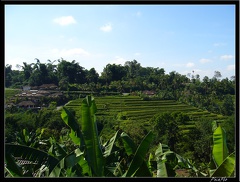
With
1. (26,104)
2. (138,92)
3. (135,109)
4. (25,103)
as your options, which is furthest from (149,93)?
(25,103)

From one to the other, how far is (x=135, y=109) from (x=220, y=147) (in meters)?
29.3

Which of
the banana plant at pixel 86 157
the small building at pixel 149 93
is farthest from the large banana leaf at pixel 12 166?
the small building at pixel 149 93

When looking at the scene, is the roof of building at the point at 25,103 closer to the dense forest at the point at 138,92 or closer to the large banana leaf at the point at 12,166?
the dense forest at the point at 138,92

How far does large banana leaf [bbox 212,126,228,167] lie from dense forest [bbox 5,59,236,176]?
1505 centimetres

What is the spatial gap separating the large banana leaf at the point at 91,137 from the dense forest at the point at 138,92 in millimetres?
15530

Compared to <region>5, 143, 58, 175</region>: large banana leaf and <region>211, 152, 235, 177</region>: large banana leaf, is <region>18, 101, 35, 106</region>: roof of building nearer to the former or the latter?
<region>5, 143, 58, 175</region>: large banana leaf

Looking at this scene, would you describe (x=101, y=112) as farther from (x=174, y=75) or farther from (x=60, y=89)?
(x=174, y=75)

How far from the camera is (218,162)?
267cm

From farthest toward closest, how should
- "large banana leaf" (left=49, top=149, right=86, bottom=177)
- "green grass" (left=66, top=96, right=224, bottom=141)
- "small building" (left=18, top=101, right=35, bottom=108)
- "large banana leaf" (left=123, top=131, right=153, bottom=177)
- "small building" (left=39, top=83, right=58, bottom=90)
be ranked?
"small building" (left=39, top=83, right=58, bottom=90) < "green grass" (left=66, top=96, right=224, bottom=141) < "small building" (left=18, top=101, right=35, bottom=108) < "large banana leaf" (left=123, top=131, right=153, bottom=177) < "large banana leaf" (left=49, top=149, right=86, bottom=177)

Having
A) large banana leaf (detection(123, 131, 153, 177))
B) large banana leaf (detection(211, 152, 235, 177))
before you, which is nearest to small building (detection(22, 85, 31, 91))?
large banana leaf (detection(123, 131, 153, 177))

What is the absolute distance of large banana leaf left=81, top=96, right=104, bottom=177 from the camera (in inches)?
95.7
